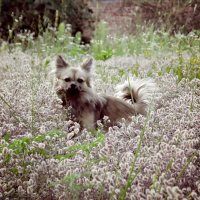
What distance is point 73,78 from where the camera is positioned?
518cm

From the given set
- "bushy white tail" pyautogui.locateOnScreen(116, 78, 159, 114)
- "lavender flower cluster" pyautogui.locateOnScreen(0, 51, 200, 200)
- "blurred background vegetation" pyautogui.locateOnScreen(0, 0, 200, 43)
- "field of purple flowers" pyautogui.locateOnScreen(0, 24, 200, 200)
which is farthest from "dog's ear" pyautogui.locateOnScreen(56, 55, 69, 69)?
"blurred background vegetation" pyautogui.locateOnScreen(0, 0, 200, 43)

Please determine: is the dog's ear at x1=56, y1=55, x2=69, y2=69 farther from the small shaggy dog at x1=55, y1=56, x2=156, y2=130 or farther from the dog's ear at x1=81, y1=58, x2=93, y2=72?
the dog's ear at x1=81, y1=58, x2=93, y2=72

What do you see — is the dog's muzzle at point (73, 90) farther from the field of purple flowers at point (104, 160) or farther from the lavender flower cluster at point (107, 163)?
the lavender flower cluster at point (107, 163)

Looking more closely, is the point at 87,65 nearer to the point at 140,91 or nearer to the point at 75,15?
the point at 140,91

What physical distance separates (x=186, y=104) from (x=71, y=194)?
1609 mm

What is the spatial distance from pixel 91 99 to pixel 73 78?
1.12ft

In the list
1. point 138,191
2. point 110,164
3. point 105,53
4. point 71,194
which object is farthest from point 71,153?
point 105,53

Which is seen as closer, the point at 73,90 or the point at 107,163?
the point at 107,163

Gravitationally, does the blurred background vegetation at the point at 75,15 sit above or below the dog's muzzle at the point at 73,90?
below

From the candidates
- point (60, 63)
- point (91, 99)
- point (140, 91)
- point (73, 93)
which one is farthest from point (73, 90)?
point (140, 91)

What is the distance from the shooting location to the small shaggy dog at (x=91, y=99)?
4.95 m

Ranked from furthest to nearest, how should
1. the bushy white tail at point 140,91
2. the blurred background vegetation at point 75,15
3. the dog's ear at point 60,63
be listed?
the blurred background vegetation at point 75,15, the dog's ear at point 60,63, the bushy white tail at point 140,91

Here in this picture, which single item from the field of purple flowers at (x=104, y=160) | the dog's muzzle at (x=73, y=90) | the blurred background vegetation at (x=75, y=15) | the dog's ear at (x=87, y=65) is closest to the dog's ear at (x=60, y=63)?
the dog's ear at (x=87, y=65)

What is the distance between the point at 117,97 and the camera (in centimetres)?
544
